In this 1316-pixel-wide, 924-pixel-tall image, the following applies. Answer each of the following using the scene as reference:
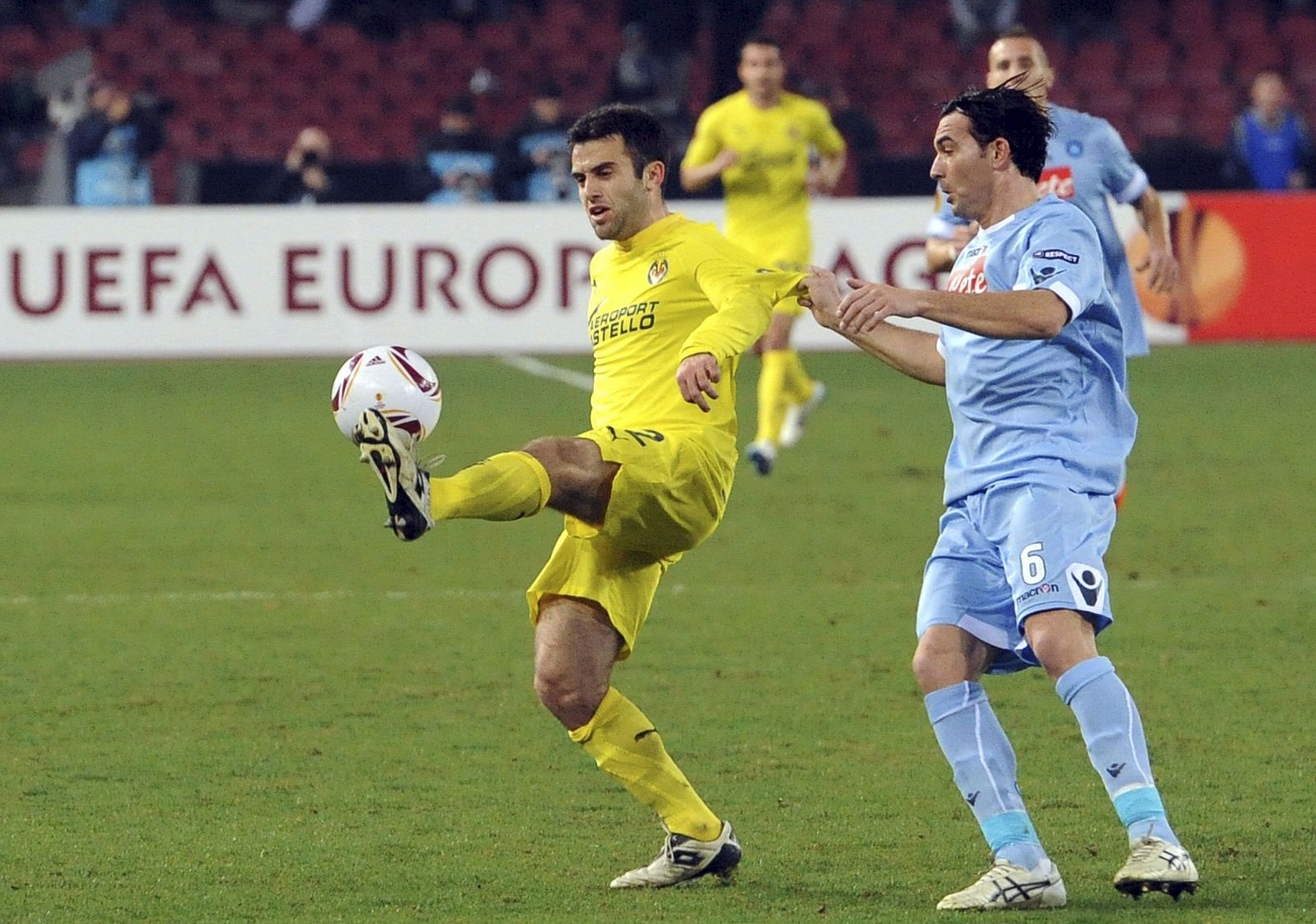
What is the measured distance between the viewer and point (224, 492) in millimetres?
11453

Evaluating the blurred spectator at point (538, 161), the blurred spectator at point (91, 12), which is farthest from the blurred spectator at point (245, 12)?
the blurred spectator at point (538, 161)

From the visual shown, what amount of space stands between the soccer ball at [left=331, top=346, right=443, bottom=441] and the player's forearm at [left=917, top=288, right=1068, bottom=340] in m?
1.06

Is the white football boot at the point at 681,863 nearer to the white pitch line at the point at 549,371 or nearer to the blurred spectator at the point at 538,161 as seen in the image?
the white pitch line at the point at 549,371

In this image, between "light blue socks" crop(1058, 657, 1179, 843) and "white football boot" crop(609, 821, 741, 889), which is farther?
"white football boot" crop(609, 821, 741, 889)

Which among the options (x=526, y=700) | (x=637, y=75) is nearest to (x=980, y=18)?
(x=637, y=75)

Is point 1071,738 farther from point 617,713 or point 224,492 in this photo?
point 224,492

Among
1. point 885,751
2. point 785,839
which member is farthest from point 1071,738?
point 785,839

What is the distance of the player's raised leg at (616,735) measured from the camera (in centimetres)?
494

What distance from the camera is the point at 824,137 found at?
13055 millimetres

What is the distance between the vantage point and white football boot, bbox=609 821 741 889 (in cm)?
490

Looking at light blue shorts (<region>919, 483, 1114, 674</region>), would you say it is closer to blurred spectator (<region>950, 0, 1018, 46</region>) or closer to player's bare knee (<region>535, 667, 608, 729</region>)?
player's bare knee (<region>535, 667, 608, 729</region>)

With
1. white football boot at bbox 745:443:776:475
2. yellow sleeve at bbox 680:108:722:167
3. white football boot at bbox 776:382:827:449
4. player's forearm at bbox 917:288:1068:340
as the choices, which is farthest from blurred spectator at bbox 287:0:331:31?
player's forearm at bbox 917:288:1068:340

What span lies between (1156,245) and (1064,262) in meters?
3.59

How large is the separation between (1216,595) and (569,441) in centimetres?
446
